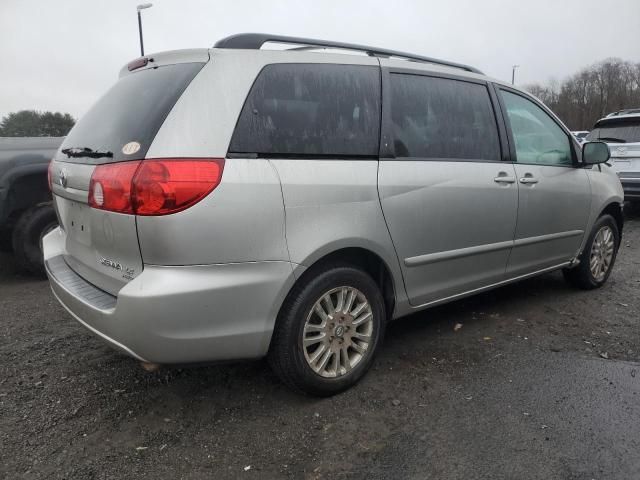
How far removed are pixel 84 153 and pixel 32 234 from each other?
2.68 m

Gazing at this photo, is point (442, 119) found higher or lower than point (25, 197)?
higher

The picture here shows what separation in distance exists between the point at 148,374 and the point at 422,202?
1837 millimetres

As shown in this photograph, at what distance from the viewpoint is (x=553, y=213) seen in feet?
12.6

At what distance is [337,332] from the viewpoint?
260cm

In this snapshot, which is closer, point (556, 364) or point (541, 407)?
point (541, 407)

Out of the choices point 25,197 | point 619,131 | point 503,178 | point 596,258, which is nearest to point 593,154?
point 596,258

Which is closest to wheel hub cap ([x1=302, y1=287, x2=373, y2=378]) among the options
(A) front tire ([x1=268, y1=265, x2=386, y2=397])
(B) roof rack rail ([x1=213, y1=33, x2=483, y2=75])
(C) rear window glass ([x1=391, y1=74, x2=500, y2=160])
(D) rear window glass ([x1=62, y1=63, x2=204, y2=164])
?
(A) front tire ([x1=268, y1=265, x2=386, y2=397])

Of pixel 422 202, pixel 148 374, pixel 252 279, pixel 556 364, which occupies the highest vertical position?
pixel 422 202

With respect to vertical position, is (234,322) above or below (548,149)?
below

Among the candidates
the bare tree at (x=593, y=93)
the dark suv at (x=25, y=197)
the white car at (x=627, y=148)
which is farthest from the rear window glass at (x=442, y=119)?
the bare tree at (x=593, y=93)

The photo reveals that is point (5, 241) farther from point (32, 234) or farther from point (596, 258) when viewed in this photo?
point (596, 258)

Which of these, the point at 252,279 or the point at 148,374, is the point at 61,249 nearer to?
the point at 148,374

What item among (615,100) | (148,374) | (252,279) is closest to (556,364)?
(252,279)

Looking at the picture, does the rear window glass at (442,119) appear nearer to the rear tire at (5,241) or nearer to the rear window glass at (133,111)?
the rear window glass at (133,111)
